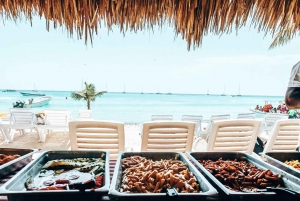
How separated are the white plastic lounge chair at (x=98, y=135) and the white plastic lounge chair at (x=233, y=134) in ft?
2.89

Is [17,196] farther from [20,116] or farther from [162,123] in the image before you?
[20,116]

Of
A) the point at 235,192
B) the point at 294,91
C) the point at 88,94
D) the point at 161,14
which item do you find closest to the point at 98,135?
the point at 161,14

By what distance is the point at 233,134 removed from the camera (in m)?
1.98

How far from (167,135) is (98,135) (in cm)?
60

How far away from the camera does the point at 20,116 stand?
4.79 metres

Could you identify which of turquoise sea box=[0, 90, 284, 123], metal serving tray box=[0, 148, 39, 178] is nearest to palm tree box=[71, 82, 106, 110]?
turquoise sea box=[0, 90, 284, 123]

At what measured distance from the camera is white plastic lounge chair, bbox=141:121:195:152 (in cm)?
176

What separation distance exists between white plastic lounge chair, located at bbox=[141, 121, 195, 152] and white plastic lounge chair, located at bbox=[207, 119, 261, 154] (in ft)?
0.94

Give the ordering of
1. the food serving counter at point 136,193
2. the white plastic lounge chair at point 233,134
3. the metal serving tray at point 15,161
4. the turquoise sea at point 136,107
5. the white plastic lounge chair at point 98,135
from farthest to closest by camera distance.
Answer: the turquoise sea at point 136,107, the white plastic lounge chair at point 233,134, the white plastic lounge chair at point 98,135, the metal serving tray at point 15,161, the food serving counter at point 136,193

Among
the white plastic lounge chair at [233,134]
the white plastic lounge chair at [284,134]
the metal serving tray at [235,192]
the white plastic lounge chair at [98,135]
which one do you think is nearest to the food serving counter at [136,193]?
the metal serving tray at [235,192]

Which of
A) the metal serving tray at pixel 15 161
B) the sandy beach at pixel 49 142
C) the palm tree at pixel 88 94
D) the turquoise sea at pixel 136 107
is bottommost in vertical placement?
the turquoise sea at pixel 136 107

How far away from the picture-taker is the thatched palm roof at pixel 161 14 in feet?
4.42

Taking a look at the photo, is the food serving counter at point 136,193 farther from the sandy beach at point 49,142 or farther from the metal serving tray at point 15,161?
the sandy beach at point 49,142

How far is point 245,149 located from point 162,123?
993mm
